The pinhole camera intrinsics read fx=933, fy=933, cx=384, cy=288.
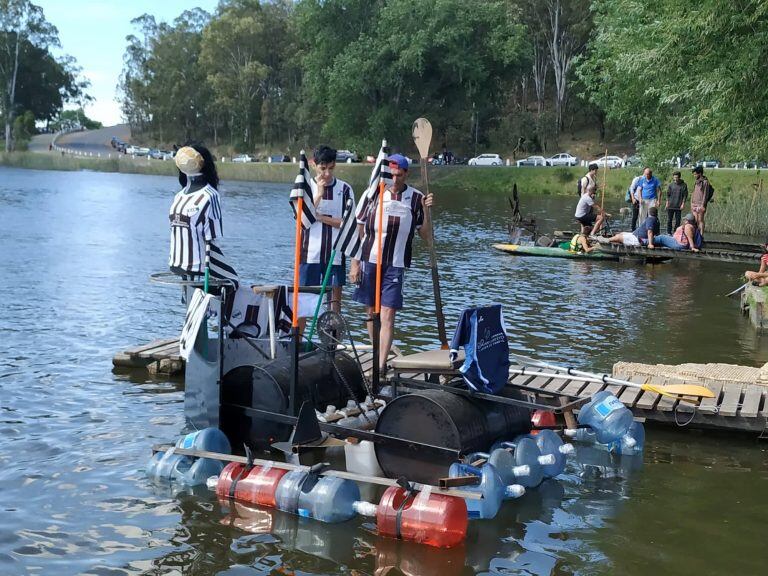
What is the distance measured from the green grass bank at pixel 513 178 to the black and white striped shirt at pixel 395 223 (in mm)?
21881

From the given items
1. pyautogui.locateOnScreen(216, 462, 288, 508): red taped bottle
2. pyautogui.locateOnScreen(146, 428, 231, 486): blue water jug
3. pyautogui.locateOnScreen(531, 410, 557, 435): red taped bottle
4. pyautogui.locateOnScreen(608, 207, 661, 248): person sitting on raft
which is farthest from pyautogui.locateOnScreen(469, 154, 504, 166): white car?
pyautogui.locateOnScreen(216, 462, 288, 508): red taped bottle

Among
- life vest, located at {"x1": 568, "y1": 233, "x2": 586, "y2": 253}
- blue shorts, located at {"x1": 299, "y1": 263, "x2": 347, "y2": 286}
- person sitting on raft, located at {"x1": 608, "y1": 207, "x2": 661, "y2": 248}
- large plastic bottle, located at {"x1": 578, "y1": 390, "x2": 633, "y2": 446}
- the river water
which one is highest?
person sitting on raft, located at {"x1": 608, "y1": 207, "x2": 661, "y2": 248}

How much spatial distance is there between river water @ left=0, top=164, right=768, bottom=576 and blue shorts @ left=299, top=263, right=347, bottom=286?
79.2 inches

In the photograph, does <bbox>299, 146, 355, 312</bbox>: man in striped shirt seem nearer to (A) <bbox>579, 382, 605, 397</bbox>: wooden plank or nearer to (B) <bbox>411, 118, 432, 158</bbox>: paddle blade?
(B) <bbox>411, 118, 432, 158</bbox>: paddle blade

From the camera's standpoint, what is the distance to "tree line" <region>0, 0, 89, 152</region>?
348 ft

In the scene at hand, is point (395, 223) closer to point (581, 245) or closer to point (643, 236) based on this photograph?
point (581, 245)

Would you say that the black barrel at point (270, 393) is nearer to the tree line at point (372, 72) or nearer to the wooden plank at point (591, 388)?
the wooden plank at point (591, 388)

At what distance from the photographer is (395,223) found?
948 cm

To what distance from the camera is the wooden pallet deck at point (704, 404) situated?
9242mm

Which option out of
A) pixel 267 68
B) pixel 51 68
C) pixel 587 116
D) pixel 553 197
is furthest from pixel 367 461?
pixel 51 68

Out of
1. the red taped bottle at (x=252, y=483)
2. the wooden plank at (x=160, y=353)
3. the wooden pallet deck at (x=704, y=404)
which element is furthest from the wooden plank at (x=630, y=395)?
the wooden plank at (x=160, y=353)

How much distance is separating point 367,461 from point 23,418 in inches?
156

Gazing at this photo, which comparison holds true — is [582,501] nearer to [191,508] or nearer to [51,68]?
[191,508]

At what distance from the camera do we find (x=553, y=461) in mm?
7902
